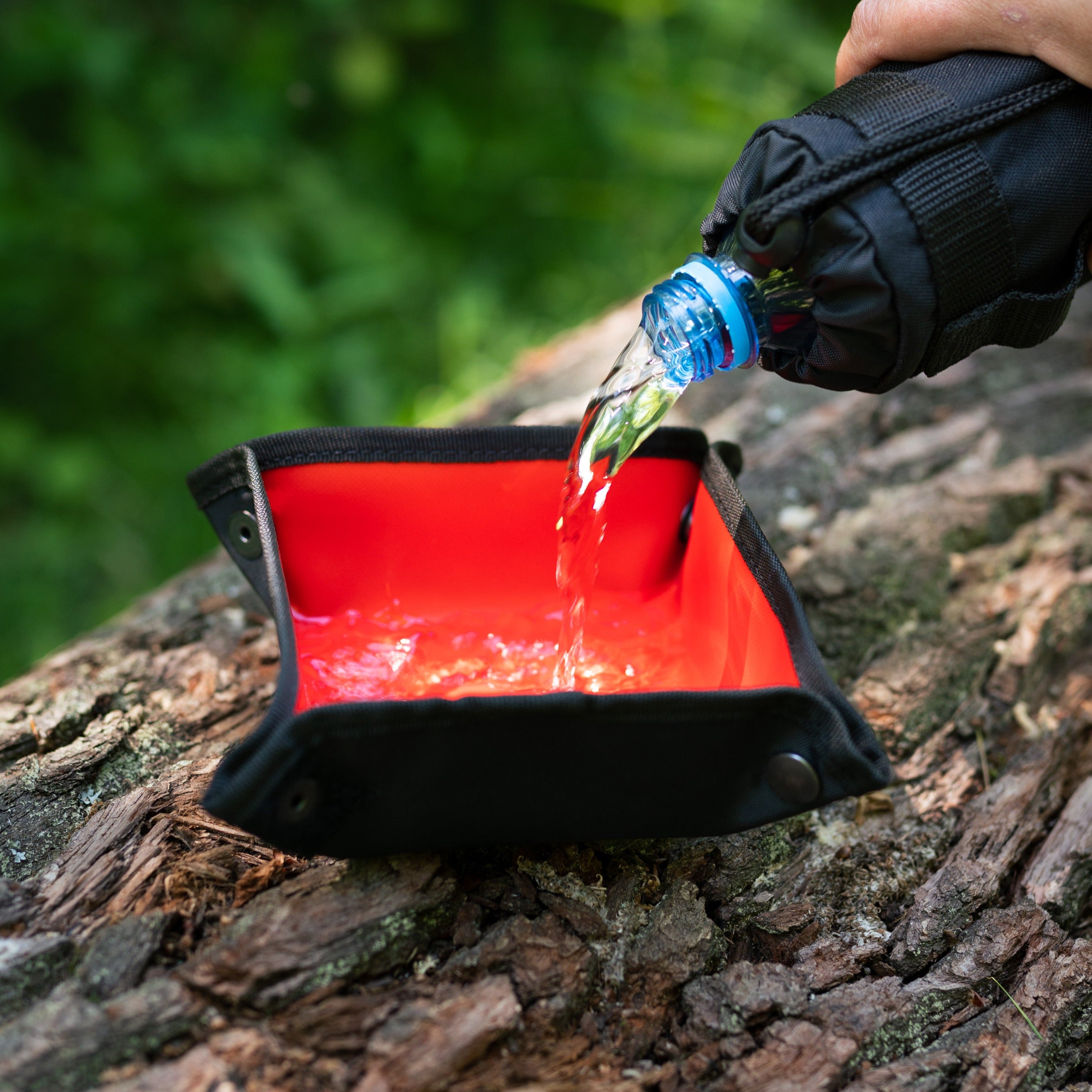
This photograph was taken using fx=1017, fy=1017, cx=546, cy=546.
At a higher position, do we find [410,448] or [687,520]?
[410,448]

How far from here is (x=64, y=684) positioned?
1.56 meters

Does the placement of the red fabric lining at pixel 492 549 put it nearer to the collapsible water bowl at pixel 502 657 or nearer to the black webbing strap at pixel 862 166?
the collapsible water bowl at pixel 502 657

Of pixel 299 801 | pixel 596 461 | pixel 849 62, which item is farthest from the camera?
pixel 596 461

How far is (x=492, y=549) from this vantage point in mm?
1700

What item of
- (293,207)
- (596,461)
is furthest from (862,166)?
(293,207)

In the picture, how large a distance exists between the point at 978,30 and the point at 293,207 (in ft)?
9.37

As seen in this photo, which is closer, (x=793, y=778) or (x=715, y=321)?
(x=793, y=778)

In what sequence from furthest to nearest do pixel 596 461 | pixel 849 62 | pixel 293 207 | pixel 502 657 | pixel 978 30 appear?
1. pixel 293 207
2. pixel 502 657
3. pixel 596 461
4. pixel 849 62
5. pixel 978 30

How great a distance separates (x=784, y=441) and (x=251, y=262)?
6.94 feet

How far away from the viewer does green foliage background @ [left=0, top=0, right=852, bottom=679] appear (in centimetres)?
337

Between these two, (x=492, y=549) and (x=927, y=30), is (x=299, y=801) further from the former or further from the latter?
(x=927, y=30)

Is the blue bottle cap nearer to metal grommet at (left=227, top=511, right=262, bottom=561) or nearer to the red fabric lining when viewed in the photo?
the red fabric lining

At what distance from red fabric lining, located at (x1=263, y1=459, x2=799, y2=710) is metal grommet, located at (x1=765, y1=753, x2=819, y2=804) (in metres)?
0.34

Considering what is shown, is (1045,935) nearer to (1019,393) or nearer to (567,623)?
(567,623)
